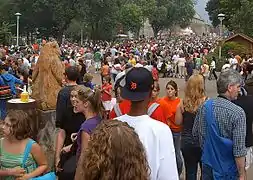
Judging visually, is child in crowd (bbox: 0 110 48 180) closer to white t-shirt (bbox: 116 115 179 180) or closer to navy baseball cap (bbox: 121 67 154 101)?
navy baseball cap (bbox: 121 67 154 101)

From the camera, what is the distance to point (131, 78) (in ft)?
12.5

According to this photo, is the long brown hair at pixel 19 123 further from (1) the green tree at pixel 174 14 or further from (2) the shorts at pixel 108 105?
(1) the green tree at pixel 174 14

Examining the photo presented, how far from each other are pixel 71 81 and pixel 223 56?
31270mm

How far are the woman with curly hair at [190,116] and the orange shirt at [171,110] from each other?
25cm

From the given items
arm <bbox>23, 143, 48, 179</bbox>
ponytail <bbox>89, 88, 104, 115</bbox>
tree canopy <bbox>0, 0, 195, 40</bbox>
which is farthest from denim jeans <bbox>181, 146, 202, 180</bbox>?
tree canopy <bbox>0, 0, 195, 40</bbox>

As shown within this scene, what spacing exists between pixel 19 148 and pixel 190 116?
239 cm

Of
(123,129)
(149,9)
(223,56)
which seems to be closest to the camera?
(123,129)

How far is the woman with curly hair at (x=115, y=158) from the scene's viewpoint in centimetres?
273

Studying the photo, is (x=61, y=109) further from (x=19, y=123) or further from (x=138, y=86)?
(x=138, y=86)

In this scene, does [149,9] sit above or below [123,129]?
above

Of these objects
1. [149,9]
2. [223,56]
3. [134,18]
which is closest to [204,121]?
[223,56]

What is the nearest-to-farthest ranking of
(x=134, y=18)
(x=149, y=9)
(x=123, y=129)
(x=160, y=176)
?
(x=123, y=129) < (x=160, y=176) < (x=134, y=18) < (x=149, y=9)

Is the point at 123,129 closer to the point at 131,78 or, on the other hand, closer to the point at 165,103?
the point at 131,78

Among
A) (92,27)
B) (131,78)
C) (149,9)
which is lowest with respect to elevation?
(131,78)
